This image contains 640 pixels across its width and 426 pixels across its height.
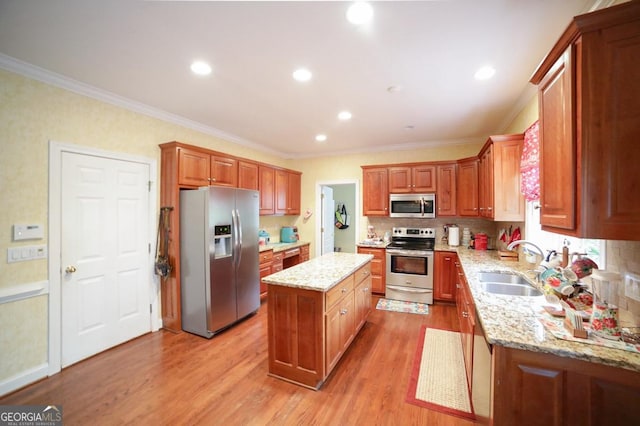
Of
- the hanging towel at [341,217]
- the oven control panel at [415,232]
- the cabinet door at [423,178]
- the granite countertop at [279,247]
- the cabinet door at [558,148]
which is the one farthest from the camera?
the hanging towel at [341,217]

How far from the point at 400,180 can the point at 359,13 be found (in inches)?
129

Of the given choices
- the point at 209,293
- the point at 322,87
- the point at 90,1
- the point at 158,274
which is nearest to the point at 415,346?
the point at 209,293

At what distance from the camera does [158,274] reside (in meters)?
3.14

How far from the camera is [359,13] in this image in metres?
1.59

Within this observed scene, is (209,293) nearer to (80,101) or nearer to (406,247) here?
(80,101)

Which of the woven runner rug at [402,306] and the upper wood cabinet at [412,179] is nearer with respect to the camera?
the woven runner rug at [402,306]

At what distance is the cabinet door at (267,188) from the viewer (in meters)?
4.48

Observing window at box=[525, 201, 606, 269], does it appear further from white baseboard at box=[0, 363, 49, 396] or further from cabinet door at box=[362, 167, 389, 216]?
white baseboard at box=[0, 363, 49, 396]

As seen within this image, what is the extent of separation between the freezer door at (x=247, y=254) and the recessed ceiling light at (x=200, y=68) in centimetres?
147

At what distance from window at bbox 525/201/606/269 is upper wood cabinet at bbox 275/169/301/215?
149 inches

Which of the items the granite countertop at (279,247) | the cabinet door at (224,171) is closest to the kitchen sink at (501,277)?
the granite countertop at (279,247)

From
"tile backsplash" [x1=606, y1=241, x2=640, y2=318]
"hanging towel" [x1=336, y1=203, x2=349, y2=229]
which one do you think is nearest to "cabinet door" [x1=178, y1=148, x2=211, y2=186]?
"tile backsplash" [x1=606, y1=241, x2=640, y2=318]

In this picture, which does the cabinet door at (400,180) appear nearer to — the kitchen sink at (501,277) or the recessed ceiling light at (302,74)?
the kitchen sink at (501,277)

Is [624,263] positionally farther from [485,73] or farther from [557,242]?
[485,73]
